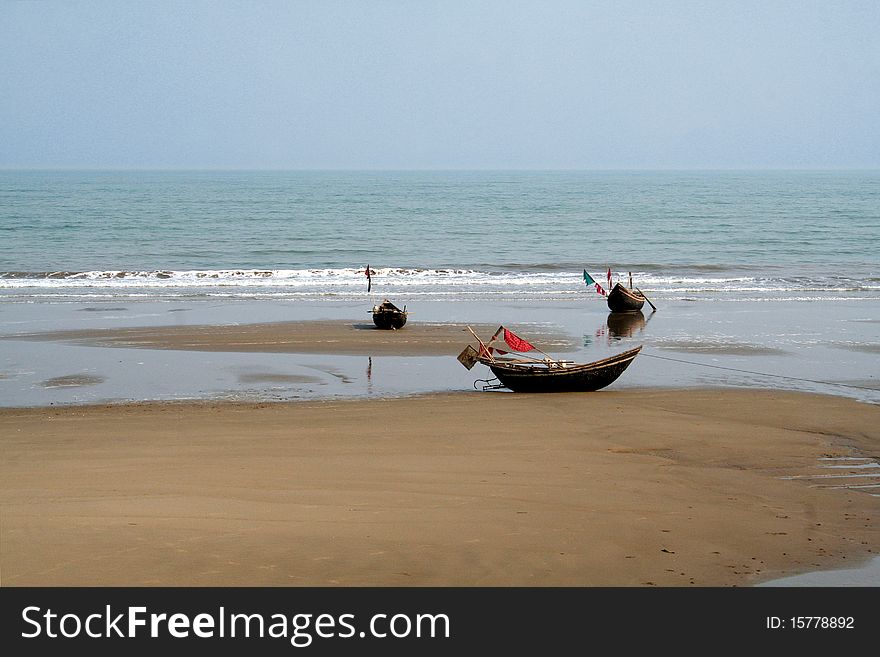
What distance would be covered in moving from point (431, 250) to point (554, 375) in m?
37.8

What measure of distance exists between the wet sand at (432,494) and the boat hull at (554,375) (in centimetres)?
135

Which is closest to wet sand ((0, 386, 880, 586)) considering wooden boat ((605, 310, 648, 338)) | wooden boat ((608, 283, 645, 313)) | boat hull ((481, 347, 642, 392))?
boat hull ((481, 347, 642, 392))

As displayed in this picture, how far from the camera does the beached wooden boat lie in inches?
776

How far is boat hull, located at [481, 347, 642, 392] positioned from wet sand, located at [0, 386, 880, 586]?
135 centimetres

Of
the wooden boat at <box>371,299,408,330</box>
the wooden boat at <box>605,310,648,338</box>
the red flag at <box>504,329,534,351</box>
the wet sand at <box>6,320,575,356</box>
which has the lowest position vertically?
the wet sand at <box>6,320,575,356</box>

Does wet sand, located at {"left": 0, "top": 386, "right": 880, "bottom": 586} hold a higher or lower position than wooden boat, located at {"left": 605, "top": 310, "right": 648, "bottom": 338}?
higher

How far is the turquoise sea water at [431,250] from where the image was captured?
40.4 m

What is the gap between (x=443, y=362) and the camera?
2330 centimetres

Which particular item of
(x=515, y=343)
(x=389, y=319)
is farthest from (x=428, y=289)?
(x=515, y=343)

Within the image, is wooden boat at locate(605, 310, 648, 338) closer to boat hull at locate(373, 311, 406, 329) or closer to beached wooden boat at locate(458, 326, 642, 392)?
boat hull at locate(373, 311, 406, 329)

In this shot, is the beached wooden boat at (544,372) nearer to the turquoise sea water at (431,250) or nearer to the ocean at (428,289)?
the ocean at (428,289)
